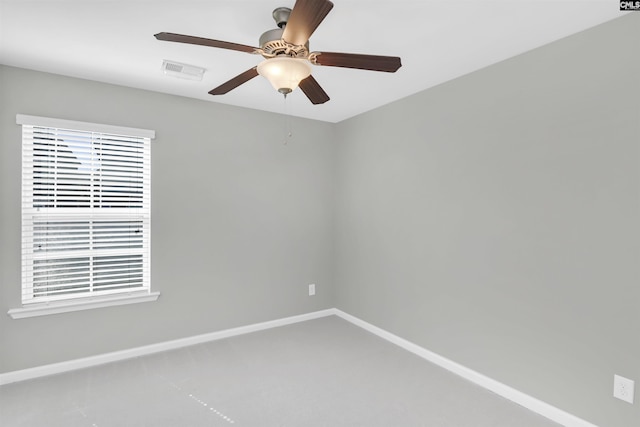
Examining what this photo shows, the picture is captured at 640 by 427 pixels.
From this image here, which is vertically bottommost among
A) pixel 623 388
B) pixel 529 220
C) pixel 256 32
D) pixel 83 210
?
pixel 623 388

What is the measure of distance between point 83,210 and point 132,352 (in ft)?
4.38

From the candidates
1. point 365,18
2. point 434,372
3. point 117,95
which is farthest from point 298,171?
point 434,372

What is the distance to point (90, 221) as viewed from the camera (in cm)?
284

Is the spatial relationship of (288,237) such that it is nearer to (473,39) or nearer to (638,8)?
(473,39)

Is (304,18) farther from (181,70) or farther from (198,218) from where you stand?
(198,218)

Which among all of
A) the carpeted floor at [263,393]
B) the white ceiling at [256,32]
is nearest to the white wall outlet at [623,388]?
the carpeted floor at [263,393]

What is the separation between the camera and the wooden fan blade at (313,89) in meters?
1.97

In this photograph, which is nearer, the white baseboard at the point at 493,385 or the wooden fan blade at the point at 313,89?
the wooden fan blade at the point at 313,89

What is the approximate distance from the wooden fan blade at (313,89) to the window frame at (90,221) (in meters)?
1.74

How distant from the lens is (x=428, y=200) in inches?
120

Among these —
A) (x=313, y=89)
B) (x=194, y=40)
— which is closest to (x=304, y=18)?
(x=194, y=40)

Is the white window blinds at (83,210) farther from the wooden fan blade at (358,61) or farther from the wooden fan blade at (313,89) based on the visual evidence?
the wooden fan blade at (358,61)

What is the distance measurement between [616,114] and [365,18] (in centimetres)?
153

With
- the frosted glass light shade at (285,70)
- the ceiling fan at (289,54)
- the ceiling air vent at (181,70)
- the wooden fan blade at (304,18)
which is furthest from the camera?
the ceiling air vent at (181,70)
